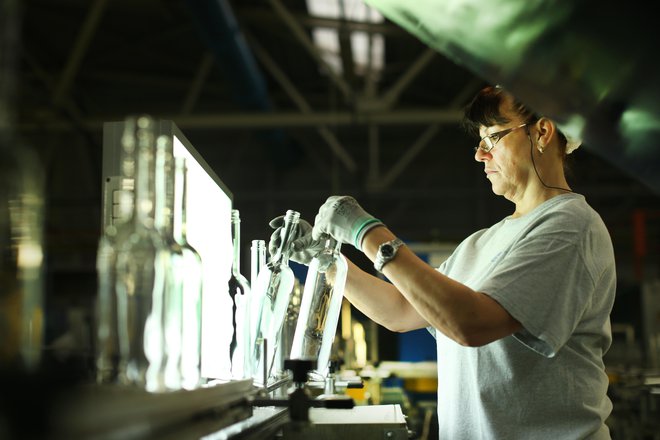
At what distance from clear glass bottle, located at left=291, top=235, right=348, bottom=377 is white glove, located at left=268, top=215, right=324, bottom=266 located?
0.07 feet

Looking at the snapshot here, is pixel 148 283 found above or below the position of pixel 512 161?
below

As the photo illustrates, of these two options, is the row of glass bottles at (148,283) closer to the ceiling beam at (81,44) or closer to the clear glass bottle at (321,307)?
the clear glass bottle at (321,307)

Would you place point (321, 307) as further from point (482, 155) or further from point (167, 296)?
point (167, 296)

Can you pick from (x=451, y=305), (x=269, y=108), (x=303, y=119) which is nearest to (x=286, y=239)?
(x=451, y=305)

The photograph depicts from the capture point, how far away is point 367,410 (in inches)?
58.8

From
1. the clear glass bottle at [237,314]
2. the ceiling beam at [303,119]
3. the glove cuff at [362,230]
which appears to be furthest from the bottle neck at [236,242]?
the ceiling beam at [303,119]

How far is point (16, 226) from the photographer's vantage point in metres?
0.71

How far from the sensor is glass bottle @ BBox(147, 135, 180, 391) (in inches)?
32.7

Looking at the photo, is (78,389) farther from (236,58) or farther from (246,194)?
(246,194)

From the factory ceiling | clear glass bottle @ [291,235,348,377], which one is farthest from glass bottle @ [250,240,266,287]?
the factory ceiling

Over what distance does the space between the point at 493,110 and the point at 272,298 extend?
661 mm

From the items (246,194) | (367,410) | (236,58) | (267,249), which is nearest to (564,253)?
(367,410)

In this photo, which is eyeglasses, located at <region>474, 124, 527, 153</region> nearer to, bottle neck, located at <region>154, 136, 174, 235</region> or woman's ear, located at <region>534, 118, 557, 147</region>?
woman's ear, located at <region>534, 118, 557, 147</region>

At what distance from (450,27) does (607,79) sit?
0.29 meters
